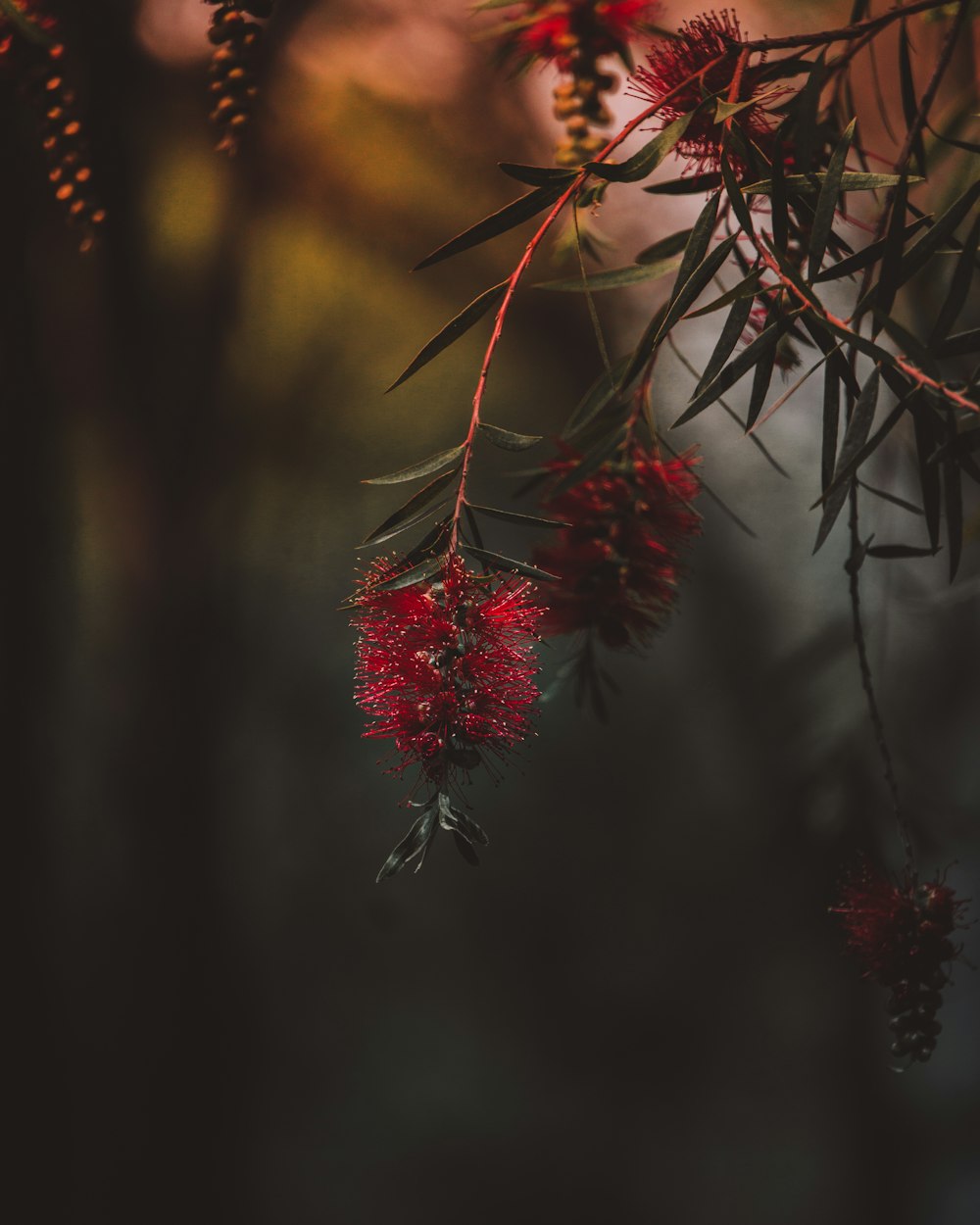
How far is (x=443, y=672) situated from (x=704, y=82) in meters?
Result: 0.33

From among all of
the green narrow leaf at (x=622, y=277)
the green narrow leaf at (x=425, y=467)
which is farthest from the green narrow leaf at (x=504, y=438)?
the green narrow leaf at (x=622, y=277)

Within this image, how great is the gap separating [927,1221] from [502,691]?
3.42 ft

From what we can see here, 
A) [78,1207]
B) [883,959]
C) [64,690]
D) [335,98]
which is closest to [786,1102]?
[883,959]

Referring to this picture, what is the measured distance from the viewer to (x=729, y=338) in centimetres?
43

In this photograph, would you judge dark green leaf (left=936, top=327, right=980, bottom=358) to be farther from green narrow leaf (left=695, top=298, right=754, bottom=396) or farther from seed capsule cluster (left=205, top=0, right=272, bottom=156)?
seed capsule cluster (left=205, top=0, right=272, bottom=156)

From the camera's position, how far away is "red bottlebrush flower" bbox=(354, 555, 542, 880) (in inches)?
15.9

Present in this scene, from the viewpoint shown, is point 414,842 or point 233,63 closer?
point 414,842

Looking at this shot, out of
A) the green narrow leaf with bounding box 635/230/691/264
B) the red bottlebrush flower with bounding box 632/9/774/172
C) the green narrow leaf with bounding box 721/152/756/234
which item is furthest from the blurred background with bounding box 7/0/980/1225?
the green narrow leaf with bounding box 721/152/756/234

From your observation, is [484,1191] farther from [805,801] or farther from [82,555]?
[82,555]

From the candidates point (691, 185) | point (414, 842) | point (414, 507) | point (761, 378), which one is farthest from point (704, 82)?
point (414, 842)

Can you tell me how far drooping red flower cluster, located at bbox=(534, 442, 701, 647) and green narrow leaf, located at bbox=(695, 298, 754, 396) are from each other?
0.28ft

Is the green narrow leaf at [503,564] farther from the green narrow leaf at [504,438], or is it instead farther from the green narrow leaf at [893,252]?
the green narrow leaf at [893,252]

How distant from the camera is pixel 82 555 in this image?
1.08 metres

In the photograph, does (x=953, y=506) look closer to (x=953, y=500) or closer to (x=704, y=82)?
(x=953, y=500)
